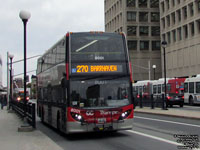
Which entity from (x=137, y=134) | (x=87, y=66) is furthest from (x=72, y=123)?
(x=137, y=134)

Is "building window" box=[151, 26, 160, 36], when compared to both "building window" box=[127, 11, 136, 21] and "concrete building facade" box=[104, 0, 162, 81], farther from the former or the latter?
"building window" box=[127, 11, 136, 21]

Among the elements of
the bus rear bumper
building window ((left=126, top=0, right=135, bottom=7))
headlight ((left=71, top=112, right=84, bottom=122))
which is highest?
building window ((left=126, top=0, right=135, bottom=7))

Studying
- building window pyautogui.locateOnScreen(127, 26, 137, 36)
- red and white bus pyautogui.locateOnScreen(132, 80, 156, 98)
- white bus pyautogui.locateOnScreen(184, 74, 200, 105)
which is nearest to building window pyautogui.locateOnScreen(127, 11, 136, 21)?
building window pyautogui.locateOnScreen(127, 26, 137, 36)

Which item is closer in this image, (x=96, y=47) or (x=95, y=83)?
(x=95, y=83)

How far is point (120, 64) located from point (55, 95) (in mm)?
3609

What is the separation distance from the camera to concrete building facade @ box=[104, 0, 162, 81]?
80.7m

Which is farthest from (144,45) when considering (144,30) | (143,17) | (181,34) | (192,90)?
(192,90)

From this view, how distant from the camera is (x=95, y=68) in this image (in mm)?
12555

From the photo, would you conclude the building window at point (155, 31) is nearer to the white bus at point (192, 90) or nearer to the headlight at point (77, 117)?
the white bus at point (192, 90)

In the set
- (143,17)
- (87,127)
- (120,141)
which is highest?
(143,17)

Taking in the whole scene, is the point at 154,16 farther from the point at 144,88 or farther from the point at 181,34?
the point at 144,88

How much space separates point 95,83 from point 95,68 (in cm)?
55

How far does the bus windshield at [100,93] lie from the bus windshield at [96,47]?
2.78 ft

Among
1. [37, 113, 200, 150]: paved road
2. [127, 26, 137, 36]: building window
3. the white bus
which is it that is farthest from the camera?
[127, 26, 137, 36]: building window
